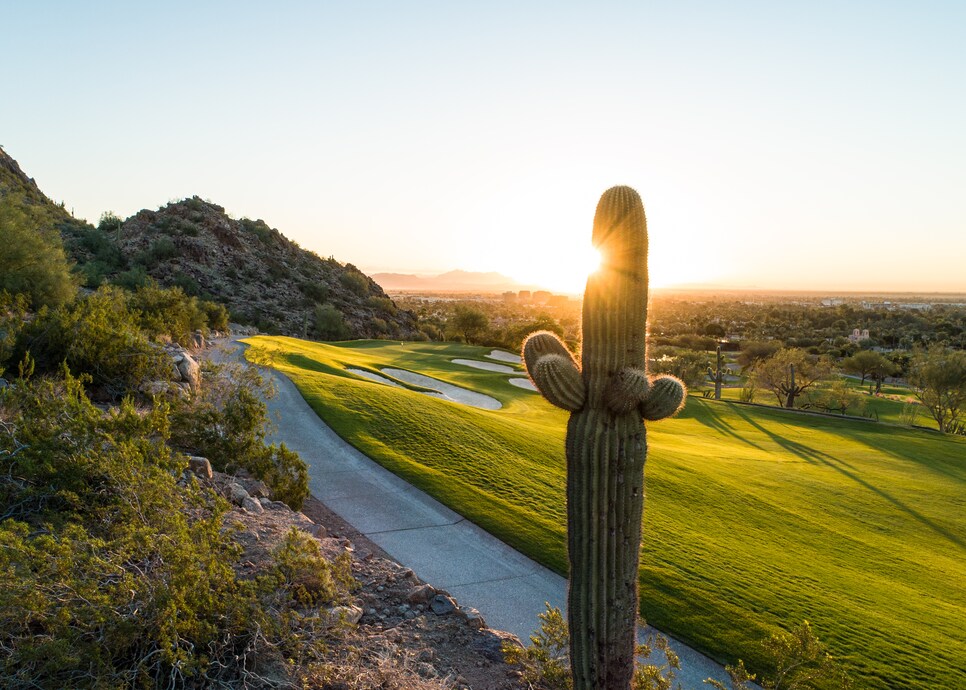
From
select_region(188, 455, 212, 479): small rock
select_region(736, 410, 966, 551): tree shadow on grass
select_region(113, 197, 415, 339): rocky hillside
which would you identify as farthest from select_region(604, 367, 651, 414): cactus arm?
select_region(113, 197, 415, 339): rocky hillside

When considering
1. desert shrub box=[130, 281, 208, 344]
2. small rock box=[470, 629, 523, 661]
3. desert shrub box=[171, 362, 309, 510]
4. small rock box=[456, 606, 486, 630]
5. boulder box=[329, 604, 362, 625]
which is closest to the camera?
boulder box=[329, 604, 362, 625]

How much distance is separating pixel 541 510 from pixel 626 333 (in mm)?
6730

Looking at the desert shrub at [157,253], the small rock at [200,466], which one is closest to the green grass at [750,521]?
the small rock at [200,466]

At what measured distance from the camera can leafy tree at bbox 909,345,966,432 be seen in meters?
29.0

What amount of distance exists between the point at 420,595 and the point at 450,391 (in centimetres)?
1807

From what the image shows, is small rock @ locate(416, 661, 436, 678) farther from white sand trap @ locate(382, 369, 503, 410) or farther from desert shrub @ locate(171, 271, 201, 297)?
desert shrub @ locate(171, 271, 201, 297)

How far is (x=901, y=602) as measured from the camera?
882 cm

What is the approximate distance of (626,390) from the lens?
464cm

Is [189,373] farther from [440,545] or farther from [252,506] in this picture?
[440,545]

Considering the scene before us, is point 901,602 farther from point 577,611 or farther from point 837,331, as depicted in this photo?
point 837,331

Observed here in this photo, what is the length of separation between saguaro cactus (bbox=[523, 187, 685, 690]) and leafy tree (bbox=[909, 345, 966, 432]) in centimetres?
3330

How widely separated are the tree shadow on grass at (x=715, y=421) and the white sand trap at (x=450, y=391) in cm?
1063

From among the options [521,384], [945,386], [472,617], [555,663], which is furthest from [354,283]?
[555,663]

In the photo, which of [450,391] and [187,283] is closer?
[450,391]
